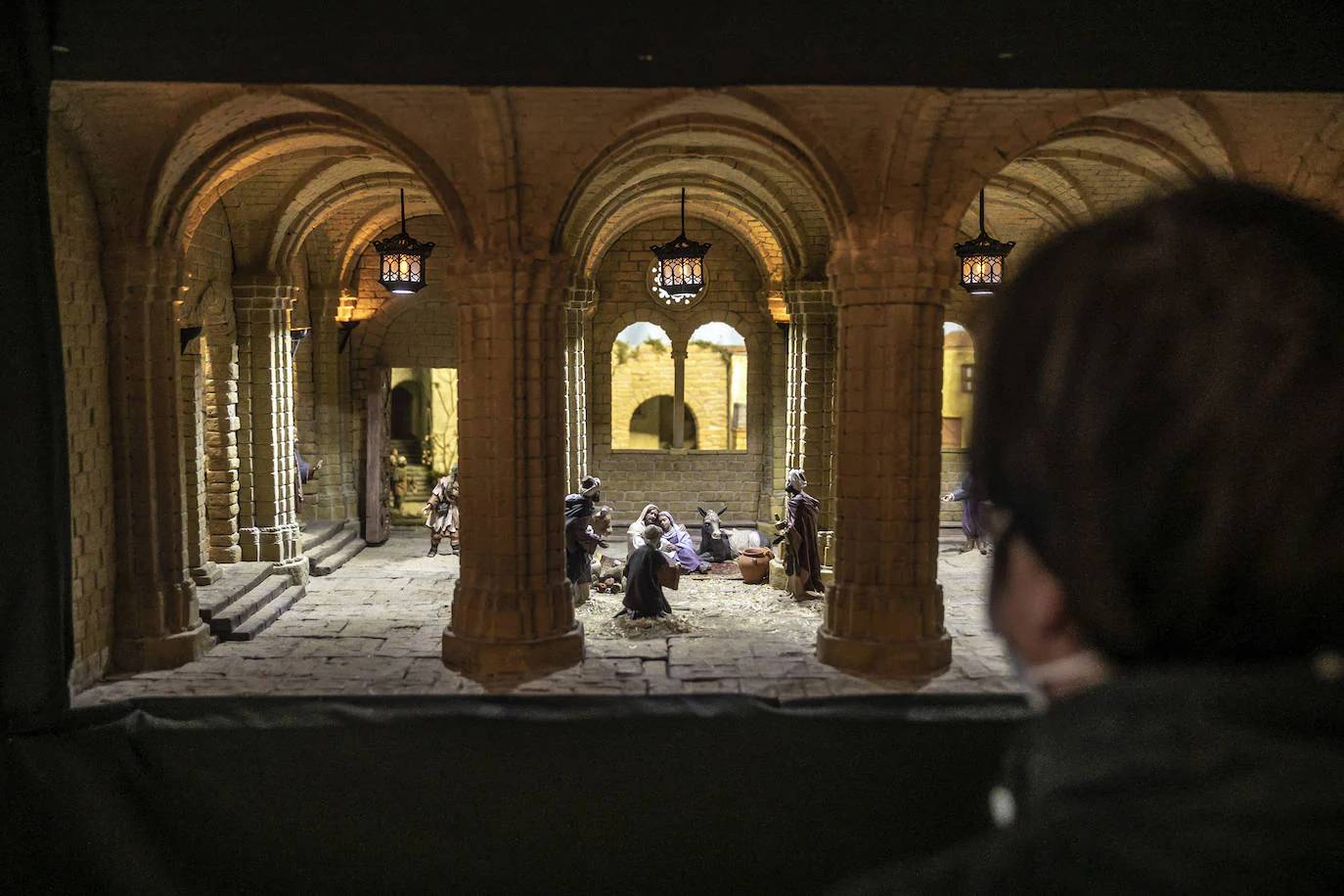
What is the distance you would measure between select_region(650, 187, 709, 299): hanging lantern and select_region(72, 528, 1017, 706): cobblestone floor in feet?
11.8

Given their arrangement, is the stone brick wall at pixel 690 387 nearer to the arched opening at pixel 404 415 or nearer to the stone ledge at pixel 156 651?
the arched opening at pixel 404 415

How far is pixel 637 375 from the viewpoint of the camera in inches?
832

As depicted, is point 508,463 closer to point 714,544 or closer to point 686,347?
point 714,544

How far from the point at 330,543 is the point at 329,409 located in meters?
2.33

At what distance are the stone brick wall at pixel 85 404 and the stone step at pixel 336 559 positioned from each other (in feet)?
15.6

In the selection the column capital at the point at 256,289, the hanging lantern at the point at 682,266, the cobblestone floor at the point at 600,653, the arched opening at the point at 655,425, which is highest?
the hanging lantern at the point at 682,266

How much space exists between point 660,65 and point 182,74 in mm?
1543

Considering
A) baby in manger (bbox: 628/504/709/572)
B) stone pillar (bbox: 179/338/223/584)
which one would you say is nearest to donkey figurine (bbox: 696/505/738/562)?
baby in manger (bbox: 628/504/709/572)

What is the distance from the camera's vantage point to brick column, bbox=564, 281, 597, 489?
1287 cm

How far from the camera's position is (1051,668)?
27.5 inches

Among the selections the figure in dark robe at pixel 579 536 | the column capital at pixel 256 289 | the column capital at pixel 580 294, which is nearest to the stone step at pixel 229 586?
the column capital at pixel 256 289

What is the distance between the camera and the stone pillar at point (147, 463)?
301 inches

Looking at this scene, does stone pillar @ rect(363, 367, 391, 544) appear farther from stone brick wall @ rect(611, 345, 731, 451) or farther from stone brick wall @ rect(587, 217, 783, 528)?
stone brick wall @ rect(611, 345, 731, 451)

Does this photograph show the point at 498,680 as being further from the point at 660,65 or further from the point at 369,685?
the point at 660,65
